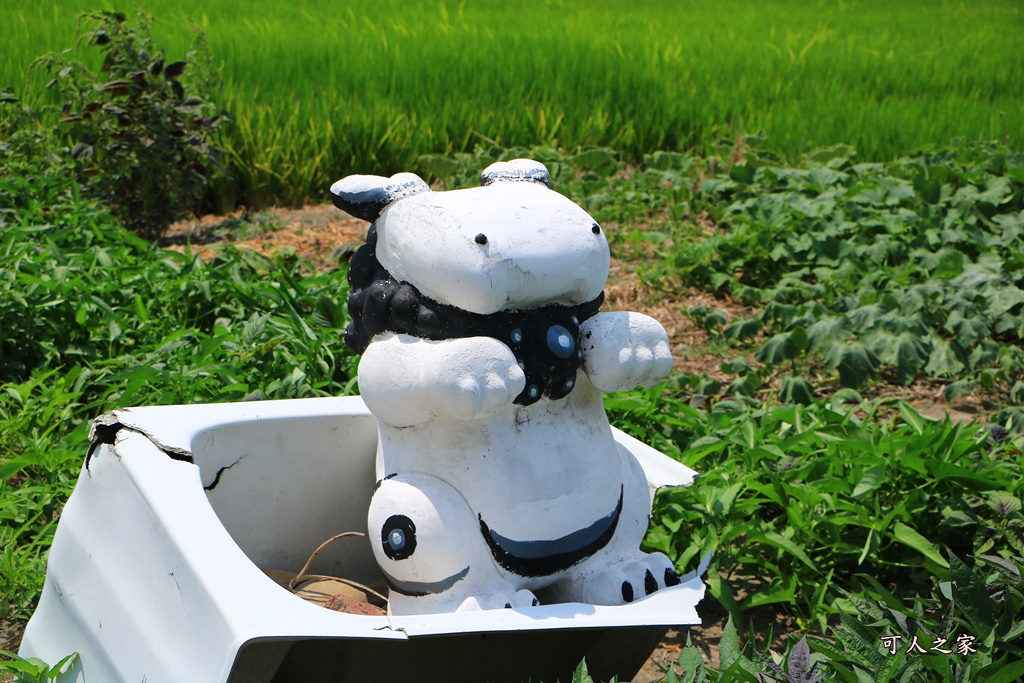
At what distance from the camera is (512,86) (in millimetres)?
5973

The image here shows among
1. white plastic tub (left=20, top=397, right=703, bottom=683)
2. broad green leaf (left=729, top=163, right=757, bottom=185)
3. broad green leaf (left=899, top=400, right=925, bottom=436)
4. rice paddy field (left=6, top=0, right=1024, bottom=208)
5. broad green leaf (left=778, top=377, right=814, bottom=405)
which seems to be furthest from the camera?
rice paddy field (left=6, top=0, right=1024, bottom=208)

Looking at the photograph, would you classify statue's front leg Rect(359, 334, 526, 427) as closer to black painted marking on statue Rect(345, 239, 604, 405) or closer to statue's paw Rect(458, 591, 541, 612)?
black painted marking on statue Rect(345, 239, 604, 405)

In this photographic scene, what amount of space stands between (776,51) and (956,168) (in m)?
3.11

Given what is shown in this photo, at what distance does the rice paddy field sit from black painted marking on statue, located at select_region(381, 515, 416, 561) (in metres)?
3.59

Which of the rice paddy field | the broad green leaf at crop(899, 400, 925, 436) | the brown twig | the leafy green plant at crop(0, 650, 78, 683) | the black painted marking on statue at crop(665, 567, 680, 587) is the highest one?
the black painted marking on statue at crop(665, 567, 680, 587)

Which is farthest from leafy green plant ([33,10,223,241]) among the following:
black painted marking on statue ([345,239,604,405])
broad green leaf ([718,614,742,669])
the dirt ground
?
broad green leaf ([718,614,742,669])

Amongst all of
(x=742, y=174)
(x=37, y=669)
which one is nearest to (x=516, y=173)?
(x=37, y=669)

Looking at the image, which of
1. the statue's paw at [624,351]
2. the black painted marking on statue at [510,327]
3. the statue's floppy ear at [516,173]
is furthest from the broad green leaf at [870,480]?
the statue's floppy ear at [516,173]

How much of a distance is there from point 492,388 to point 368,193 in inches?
15.1

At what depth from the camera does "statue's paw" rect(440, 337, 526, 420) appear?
145cm

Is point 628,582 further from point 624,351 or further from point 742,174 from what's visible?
point 742,174

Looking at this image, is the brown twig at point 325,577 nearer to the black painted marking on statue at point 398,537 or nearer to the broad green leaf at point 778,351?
the black painted marking on statue at point 398,537

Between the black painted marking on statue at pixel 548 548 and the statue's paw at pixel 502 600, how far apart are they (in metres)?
0.04

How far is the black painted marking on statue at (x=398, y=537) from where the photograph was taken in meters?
1.51
